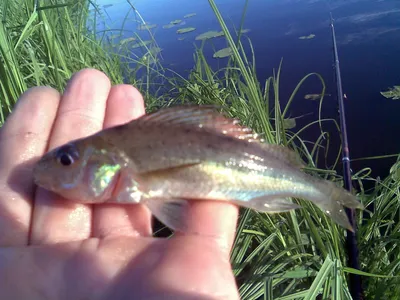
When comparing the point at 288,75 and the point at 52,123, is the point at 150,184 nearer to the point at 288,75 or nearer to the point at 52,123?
the point at 52,123

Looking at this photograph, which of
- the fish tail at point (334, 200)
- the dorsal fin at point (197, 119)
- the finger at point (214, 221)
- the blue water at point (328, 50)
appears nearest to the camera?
the finger at point (214, 221)

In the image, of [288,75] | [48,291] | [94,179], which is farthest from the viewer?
[288,75]

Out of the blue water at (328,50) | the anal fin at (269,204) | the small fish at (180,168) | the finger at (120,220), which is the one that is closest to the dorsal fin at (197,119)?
the small fish at (180,168)

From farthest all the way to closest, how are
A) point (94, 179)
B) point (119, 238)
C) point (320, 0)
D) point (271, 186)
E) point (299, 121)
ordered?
point (320, 0) → point (299, 121) → point (271, 186) → point (94, 179) → point (119, 238)

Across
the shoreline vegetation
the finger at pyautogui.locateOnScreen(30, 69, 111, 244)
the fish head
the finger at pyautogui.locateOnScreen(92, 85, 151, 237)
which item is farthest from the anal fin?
the finger at pyautogui.locateOnScreen(30, 69, 111, 244)

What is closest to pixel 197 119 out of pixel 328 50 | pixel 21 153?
pixel 21 153

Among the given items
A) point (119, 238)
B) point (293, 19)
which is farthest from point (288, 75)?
point (119, 238)

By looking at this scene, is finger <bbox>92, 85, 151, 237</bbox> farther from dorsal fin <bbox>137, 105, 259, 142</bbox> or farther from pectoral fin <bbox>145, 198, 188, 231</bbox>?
dorsal fin <bbox>137, 105, 259, 142</bbox>

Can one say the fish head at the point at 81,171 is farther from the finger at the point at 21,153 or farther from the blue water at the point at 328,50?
the blue water at the point at 328,50
